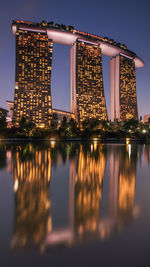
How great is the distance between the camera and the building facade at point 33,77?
79.9m

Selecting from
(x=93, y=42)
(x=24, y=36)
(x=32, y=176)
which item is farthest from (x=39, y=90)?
(x=32, y=176)

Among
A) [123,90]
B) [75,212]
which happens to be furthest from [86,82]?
[75,212]

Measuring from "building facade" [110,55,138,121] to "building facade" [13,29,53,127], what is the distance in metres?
46.8

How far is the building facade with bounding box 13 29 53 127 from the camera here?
3147 inches

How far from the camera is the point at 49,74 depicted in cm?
8475

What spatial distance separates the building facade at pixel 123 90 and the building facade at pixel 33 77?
4677 cm

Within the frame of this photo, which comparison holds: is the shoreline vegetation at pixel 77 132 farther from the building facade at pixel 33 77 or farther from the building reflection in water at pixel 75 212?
the building reflection in water at pixel 75 212

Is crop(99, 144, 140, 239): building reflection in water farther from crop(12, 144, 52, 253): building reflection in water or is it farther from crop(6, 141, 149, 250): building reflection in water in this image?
crop(12, 144, 52, 253): building reflection in water

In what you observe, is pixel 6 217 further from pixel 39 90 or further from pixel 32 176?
pixel 39 90

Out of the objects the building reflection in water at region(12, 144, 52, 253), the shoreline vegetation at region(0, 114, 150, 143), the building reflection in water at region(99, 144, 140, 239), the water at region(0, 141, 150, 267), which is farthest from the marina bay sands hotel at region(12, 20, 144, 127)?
the water at region(0, 141, 150, 267)

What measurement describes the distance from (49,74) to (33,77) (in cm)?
859

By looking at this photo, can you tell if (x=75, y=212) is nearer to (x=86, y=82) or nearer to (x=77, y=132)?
(x=77, y=132)

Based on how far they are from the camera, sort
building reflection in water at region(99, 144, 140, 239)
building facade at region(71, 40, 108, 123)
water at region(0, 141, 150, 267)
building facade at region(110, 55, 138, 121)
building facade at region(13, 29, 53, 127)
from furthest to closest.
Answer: building facade at region(110, 55, 138, 121), building facade at region(71, 40, 108, 123), building facade at region(13, 29, 53, 127), building reflection in water at region(99, 144, 140, 239), water at region(0, 141, 150, 267)

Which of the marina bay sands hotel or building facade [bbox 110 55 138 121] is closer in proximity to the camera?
the marina bay sands hotel
